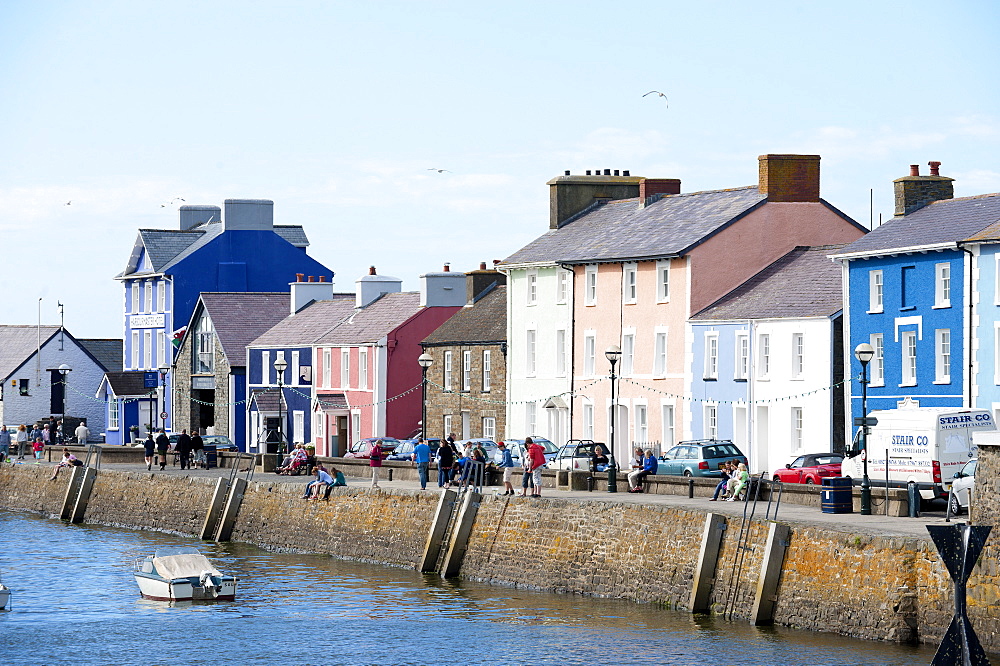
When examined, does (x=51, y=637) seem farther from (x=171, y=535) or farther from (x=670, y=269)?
(x=670, y=269)

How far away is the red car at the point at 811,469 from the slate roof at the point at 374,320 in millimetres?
29775

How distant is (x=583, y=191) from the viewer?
7044cm

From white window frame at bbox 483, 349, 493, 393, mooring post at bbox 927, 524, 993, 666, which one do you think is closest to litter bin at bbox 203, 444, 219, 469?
white window frame at bbox 483, 349, 493, 393

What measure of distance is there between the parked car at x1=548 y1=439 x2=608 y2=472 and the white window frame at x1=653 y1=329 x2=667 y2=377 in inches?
229

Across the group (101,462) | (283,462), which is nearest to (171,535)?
(283,462)

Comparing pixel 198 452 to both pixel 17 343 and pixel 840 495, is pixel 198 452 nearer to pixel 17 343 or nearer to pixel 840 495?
pixel 840 495

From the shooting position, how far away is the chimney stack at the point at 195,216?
98438 mm

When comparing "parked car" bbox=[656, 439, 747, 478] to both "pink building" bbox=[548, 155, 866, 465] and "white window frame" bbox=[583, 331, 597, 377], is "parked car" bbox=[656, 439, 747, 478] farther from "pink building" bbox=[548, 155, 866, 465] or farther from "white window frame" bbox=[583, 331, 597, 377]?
"white window frame" bbox=[583, 331, 597, 377]

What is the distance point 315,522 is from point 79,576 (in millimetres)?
6697

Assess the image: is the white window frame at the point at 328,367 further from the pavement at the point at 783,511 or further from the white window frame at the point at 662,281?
the pavement at the point at 783,511

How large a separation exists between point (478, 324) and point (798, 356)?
64.8ft

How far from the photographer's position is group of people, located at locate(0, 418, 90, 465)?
73438 millimetres

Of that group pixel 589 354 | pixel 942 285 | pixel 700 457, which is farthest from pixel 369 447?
pixel 942 285

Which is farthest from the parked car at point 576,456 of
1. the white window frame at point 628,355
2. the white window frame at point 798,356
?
the white window frame at point 628,355
